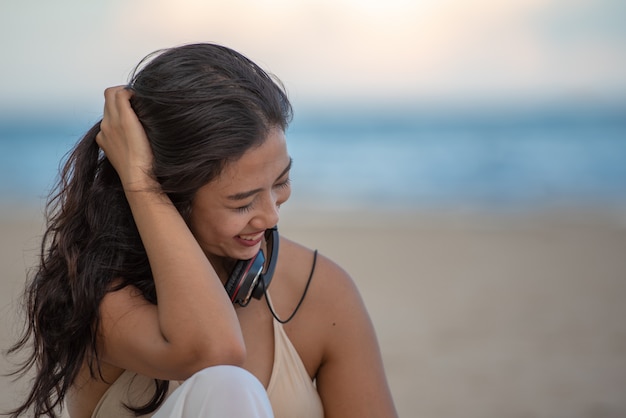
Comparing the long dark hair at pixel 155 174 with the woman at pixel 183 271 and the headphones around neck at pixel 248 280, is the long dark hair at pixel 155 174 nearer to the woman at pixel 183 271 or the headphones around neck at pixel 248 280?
the woman at pixel 183 271

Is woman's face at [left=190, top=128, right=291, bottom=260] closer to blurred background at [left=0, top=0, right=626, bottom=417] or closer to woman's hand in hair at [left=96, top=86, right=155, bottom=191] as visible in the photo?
woman's hand in hair at [left=96, top=86, right=155, bottom=191]

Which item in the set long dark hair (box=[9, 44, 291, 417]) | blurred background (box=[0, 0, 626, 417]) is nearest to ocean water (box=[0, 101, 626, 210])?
blurred background (box=[0, 0, 626, 417])

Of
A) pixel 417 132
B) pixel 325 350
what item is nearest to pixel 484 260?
pixel 325 350

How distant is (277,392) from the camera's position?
2.19 meters

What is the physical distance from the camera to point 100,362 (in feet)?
7.06

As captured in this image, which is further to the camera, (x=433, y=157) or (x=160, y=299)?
(x=433, y=157)

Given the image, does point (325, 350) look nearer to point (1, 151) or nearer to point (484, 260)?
point (484, 260)

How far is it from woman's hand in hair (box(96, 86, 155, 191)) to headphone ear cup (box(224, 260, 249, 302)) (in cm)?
27

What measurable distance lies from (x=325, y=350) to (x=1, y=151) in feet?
55.6

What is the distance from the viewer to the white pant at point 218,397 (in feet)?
5.88

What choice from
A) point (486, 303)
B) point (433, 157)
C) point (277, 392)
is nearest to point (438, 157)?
point (433, 157)

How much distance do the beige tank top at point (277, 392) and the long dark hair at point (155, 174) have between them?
0.04 meters

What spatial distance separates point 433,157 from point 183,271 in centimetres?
1488

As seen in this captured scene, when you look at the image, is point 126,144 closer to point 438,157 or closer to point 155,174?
point 155,174
